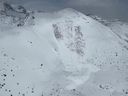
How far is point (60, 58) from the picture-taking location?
3740 inches

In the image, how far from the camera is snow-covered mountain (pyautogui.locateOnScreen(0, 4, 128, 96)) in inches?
2849

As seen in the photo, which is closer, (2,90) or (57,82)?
(2,90)

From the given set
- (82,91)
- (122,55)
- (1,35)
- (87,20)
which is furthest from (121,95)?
(87,20)

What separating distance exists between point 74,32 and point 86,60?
20404 mm

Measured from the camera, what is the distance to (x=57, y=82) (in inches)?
2995

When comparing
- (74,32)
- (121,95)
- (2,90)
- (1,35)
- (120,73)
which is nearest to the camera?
(2,90)

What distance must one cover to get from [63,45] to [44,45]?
8855 millimetres

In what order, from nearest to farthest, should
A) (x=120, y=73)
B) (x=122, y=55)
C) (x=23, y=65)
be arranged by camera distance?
(x=23, y=65), (x=120, y=73), (x=122, y=55)

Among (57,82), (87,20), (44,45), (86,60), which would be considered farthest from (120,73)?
(87,20)

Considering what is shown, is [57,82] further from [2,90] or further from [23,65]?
[2,90]

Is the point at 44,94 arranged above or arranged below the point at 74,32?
below

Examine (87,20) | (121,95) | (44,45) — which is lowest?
(121,95)

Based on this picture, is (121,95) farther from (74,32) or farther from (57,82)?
(74,32)

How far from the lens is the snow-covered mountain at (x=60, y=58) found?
72375 mm
